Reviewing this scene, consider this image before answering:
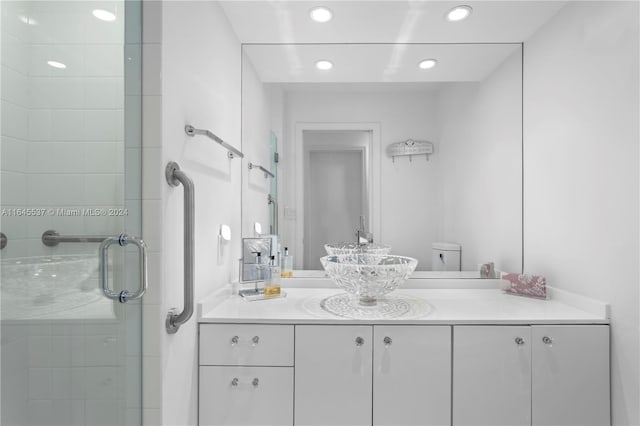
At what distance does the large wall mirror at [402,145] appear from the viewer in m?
1.78

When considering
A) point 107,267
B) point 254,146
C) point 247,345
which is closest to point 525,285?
point 247,345

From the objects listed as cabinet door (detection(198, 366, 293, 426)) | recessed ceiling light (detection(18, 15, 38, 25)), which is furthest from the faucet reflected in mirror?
recessed ceiling light (detection(18, 15, 38, 25))

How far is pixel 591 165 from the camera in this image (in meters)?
1.30

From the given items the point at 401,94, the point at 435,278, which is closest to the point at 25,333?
the point at 435,278

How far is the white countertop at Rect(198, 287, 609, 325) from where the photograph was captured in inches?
48.7

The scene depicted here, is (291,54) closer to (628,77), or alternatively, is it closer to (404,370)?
(628,77)

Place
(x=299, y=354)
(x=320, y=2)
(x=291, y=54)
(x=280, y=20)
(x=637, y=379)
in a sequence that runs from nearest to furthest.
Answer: (x=637, y=379) → (x=299, y=354) → (x=320, y=2) → (x=280, y=20) → (x=291, y=54)

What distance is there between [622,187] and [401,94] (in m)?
1.09

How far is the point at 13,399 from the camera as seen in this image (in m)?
0.68

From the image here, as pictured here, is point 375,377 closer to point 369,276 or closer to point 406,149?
point 369,276

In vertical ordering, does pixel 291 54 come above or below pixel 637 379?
above

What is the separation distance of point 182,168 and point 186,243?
279 mm

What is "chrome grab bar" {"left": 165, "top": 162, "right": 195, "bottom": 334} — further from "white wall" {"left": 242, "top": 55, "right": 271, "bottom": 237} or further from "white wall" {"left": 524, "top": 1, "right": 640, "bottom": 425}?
"white wall" {"left": 524, "top": 1, "right": 640, "bottom": 425}

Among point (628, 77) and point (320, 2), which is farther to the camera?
point (320, 2)
